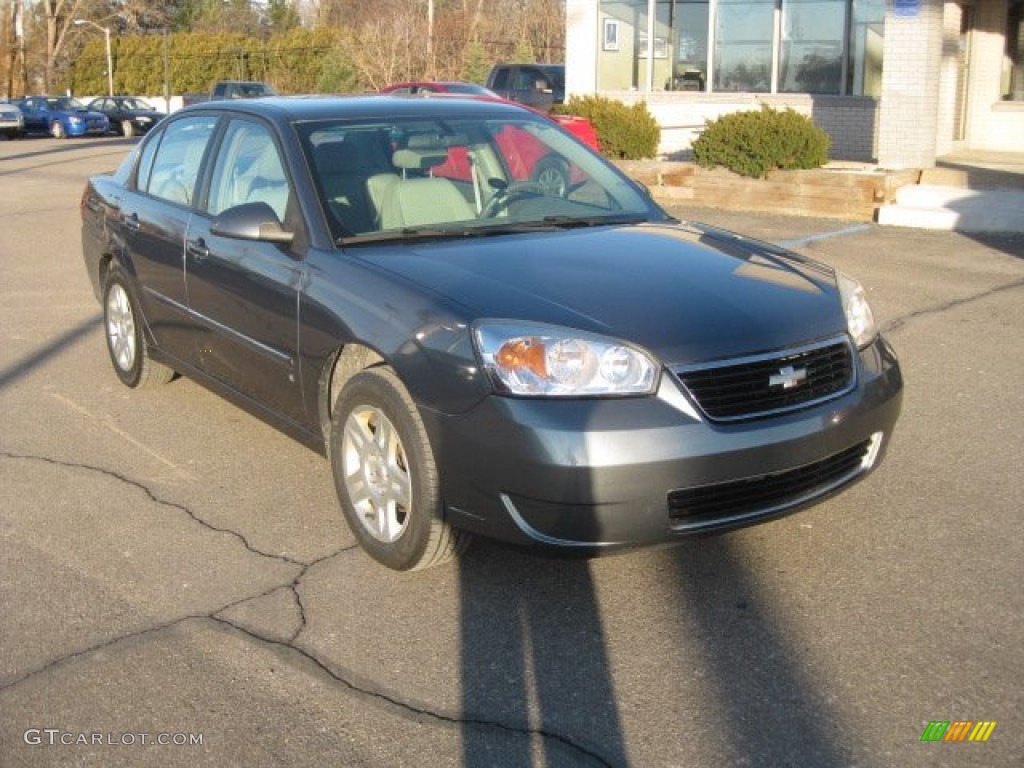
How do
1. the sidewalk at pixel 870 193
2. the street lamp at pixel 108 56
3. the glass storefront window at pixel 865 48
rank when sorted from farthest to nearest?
the street lamp at pixel 108 56 < the glass storefront window at pixel 865 48 < the sidewalk at pixel 870 193

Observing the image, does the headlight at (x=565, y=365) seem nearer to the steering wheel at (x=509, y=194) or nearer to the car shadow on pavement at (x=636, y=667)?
the car shadow on pavement at (x=636, y=667)

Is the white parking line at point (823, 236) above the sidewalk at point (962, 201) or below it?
below

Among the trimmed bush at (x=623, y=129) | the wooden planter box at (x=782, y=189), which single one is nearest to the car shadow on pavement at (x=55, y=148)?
the trimmed bush at (x=623, y=129)

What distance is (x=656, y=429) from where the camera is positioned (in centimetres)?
386

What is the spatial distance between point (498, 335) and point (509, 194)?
155cm

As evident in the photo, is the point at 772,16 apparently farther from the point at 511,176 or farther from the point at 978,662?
the point at 978,662

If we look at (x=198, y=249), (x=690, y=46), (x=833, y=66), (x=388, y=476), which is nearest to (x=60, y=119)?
(x=690, y=46)

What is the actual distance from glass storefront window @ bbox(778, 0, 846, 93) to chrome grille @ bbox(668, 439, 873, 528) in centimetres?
1733

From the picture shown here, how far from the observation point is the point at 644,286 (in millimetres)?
4434

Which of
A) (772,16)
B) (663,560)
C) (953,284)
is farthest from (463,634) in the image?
(772,16)

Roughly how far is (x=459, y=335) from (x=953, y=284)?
703 centimetres

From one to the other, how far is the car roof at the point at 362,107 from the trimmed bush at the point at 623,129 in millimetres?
11102
